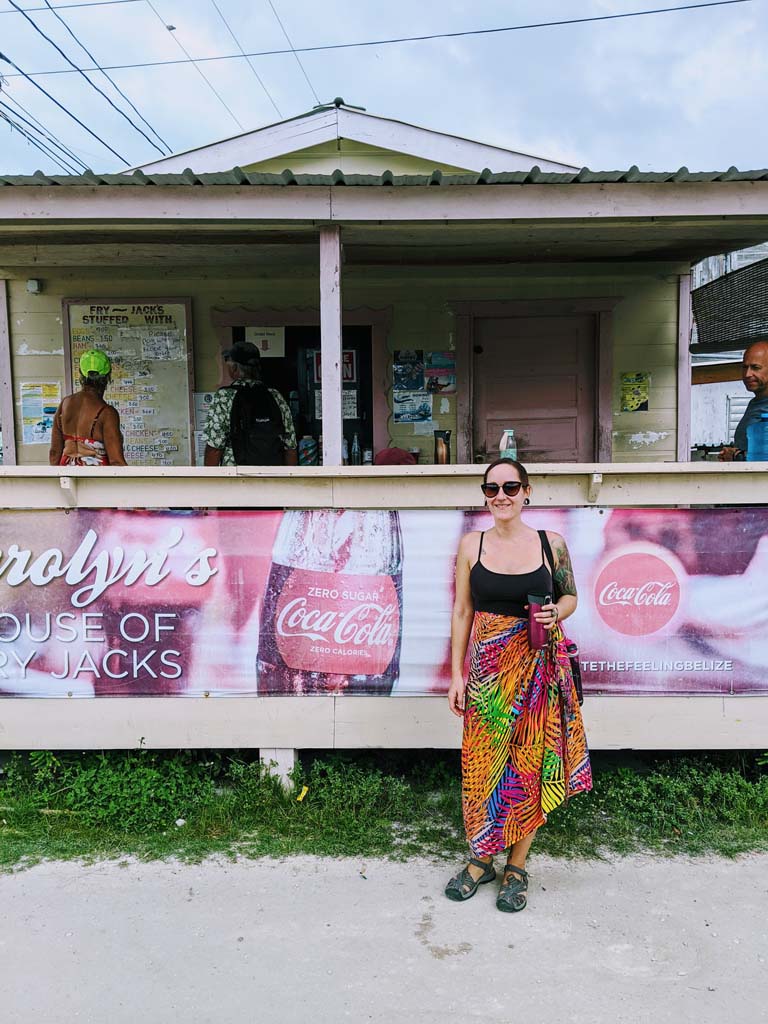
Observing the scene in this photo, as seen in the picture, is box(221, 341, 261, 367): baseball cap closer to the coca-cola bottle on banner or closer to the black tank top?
the coca-cola bottle on banner

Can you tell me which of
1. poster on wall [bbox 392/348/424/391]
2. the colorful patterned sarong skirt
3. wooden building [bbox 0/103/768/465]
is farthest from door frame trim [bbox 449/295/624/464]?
the colorful patterned sarong skirt

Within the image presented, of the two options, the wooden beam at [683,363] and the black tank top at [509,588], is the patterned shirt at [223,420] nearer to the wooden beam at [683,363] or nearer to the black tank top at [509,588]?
the black tank top at [509,588]

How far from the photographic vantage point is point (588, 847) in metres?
3.42

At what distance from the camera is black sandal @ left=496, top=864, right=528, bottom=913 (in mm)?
2936

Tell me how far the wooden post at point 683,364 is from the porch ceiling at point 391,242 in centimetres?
37

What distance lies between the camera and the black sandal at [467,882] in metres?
3.03

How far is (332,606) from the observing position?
12.1 feet

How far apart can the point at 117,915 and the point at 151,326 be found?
4.71 m

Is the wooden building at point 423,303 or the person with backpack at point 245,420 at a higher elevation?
the wooden building at point 423,303

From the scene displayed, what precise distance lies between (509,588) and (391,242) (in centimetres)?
232

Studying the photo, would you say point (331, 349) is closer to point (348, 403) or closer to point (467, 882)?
point (467, 882)

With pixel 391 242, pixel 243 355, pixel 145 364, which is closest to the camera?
pixel 391 242

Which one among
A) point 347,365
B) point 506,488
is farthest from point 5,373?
point 506,488

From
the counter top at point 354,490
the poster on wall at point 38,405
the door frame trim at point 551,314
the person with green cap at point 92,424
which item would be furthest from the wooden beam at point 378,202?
the poster on wall at point 38,405
